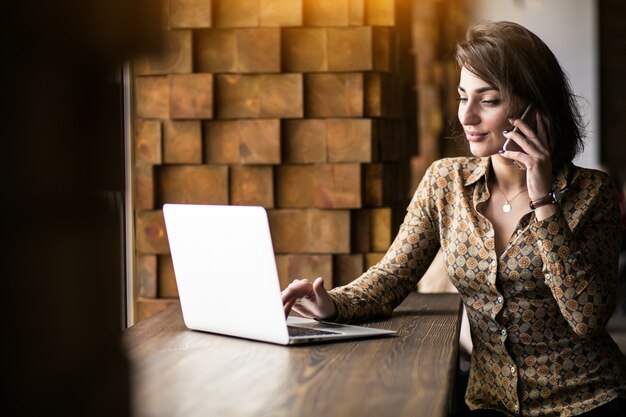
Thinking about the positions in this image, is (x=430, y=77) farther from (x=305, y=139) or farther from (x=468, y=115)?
(x=468, y=115)

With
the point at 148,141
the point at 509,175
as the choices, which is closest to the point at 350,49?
the point at 148,141

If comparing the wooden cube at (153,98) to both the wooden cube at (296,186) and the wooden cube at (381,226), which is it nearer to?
the wooden cube at (296,186)

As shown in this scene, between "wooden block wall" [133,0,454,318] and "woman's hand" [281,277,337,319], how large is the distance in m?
0.92

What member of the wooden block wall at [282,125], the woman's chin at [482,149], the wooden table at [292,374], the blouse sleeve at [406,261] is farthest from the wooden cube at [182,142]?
the woman's chin at [482,149]

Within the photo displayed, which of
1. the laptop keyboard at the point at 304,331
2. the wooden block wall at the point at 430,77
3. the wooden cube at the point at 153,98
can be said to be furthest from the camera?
the wooden block wall at the point at 430,77

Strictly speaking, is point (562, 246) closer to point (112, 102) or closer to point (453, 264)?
point (453, 264)

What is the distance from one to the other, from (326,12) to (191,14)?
446 millimetres

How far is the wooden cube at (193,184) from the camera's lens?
316 cm

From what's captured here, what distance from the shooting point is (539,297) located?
2324 mm

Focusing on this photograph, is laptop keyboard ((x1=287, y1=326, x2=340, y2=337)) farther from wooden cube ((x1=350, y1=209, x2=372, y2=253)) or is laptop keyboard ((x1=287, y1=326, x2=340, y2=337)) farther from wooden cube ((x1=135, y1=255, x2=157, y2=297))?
wooden cube ((x1=135, y1=255, x2=157, y2=297))

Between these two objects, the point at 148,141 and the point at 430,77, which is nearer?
the point at 148,141

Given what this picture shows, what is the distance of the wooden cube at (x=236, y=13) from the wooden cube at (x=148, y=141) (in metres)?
0.41

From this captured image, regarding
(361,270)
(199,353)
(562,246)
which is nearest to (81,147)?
(199,353)

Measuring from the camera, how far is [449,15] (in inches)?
339
